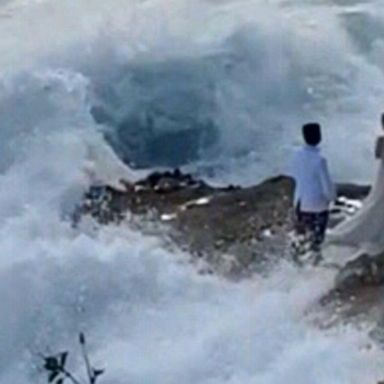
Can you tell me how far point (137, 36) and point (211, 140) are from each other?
3119mm

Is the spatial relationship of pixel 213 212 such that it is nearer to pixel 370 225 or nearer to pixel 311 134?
pixel 311 134

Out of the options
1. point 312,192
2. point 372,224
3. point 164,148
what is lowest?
point 372,224

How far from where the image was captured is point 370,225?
419 inches

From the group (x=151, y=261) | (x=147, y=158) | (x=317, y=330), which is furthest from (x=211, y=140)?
(x=317, y=330)

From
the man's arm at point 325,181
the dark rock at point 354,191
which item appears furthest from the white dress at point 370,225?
the dark rock at point 354,191

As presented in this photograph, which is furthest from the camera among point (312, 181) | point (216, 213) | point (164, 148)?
point (164, 148)

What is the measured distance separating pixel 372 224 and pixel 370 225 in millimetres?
16

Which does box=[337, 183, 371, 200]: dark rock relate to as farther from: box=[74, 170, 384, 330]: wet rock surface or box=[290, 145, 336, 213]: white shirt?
box=[290, 145, 336, 213]: white shirt

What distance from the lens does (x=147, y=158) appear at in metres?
18.2

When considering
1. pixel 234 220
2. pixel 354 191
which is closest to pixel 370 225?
pixel 234 220

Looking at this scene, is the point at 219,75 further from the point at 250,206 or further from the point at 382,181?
the point at 382,181

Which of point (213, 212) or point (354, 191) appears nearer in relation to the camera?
point (213, 212)

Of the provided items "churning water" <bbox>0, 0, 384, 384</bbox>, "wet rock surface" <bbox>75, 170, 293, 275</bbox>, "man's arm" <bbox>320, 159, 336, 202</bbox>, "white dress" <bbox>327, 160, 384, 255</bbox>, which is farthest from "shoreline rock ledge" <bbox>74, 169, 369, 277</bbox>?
"white dress" <bbox>327, 160, 384, 255</bbox>

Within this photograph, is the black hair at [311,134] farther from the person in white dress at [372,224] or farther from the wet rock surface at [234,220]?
the wet rock surface at [234,220]
